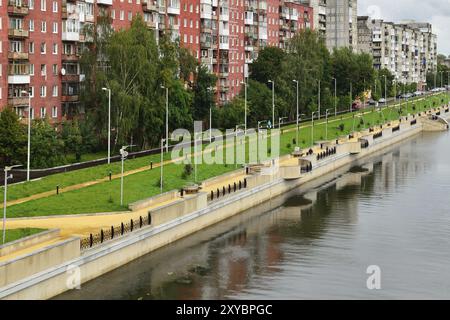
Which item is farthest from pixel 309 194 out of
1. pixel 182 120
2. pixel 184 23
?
pixel 184 23

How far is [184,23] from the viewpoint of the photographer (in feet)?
420

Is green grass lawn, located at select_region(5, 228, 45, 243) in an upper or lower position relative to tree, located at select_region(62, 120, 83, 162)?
lower

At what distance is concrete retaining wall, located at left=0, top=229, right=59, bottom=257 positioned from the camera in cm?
4432

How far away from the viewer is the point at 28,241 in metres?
46.4

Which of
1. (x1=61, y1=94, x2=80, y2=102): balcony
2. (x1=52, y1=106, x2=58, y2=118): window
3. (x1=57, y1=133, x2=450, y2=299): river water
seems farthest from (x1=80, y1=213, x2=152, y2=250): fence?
(x1=61, y1=94, x2=80, y2=102): balcony

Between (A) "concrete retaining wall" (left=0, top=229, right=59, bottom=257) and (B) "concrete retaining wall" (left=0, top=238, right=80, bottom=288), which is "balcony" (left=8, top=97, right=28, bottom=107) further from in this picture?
(B) "concrete retaining wall" (left=0, top=238, right=80, bottom=288)

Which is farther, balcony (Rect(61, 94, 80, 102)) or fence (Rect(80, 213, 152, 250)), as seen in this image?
balcony (Rect(61, 94, 80, 102))

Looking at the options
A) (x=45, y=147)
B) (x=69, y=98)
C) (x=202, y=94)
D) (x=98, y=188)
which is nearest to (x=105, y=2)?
(x=69, y=98)

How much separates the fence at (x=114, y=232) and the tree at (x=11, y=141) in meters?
23.3

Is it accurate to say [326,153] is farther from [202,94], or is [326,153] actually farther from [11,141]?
[11,141]

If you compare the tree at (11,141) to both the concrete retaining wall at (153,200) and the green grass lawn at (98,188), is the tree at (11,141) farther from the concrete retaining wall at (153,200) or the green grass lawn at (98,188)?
the concrete retaining wall at (153,200)

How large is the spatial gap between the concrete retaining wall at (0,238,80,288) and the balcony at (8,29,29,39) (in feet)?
153

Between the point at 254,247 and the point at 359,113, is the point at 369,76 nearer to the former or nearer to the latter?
the point at 359,113

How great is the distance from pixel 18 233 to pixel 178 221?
45.5 ft
